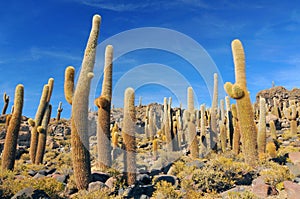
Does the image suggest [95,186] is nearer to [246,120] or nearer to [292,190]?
[292,190]

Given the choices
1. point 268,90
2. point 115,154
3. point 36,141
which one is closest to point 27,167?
point 36,141

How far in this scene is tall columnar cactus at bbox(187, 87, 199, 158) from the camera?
668 inches

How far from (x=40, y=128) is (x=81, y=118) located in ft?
24.4

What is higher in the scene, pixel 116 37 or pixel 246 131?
pixel 116 37

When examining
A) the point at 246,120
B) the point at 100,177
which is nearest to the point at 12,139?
the point at 100,177

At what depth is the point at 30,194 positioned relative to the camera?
8.33 metres

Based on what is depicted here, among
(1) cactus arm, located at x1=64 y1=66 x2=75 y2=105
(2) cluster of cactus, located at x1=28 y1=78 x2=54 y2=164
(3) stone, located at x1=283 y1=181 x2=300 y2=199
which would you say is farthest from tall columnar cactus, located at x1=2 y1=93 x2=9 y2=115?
(3) stone, located at x1=283 y1=181 x2=300 y2=199

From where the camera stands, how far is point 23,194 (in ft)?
27.4

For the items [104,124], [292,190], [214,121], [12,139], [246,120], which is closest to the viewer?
[292,190]

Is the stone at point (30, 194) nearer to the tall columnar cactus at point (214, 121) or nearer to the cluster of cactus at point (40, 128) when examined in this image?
the cluster of cactus at point (40, 128)

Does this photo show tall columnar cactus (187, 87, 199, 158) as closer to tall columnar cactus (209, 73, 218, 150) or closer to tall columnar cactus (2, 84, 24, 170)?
tall columnar cactus (209, 73, 218, 150)

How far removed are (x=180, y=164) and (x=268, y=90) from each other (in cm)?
4412

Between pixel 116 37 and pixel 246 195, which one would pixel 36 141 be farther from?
pixel 246 195

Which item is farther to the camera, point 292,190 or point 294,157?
point 294,157
